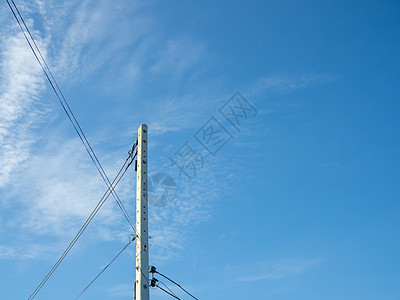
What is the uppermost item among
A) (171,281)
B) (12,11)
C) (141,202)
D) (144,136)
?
(12,11)

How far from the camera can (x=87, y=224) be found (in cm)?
1567

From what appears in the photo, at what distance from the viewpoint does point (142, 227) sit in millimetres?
12219

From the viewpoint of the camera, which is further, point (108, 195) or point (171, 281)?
point (108, 195)

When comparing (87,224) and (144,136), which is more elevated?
(144,136)

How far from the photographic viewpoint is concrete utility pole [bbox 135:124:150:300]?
37.9 ft

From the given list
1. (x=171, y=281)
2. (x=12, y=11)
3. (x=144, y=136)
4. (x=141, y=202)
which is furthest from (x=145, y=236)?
(x=12, y=11)

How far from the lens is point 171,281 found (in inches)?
519

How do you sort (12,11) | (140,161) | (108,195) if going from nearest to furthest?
(12,11) → (140,161) → (108,195)

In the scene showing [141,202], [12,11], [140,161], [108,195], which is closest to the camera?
[12,11]

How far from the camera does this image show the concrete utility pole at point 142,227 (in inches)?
455

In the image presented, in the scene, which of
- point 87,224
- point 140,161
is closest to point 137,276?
point 140,161

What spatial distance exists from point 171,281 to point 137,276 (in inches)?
70.4

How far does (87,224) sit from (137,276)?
477 centimetres

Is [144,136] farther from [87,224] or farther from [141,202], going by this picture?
[87,224]
